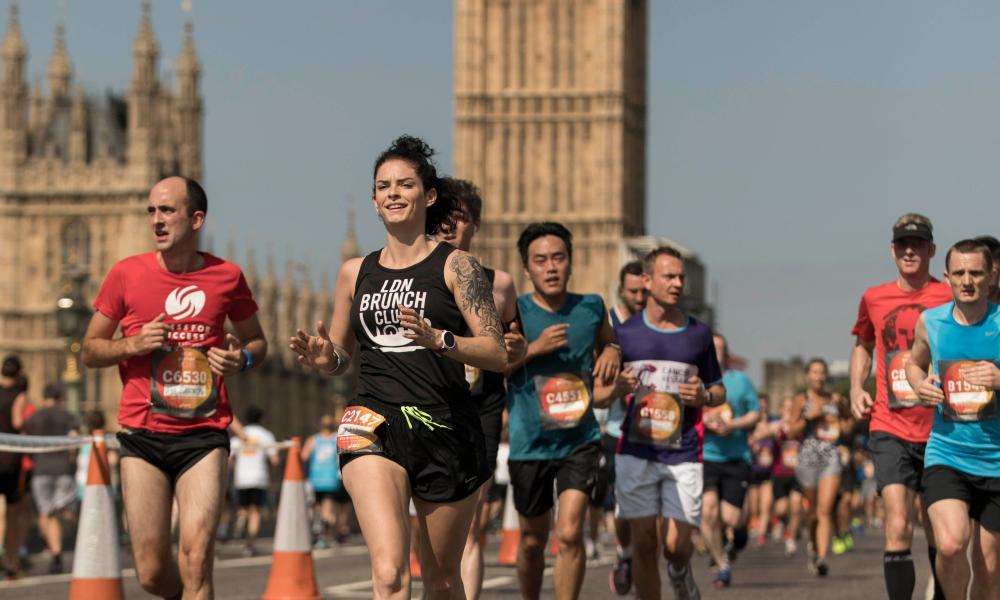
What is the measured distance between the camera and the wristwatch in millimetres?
6398

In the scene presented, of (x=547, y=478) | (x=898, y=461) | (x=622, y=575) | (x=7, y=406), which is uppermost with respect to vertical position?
(x=898, y=461)

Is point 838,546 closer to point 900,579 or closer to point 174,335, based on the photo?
point 900,579

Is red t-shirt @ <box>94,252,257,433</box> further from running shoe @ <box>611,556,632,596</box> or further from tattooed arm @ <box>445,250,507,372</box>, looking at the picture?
running shoe @ <box>611,556,632,596</box>

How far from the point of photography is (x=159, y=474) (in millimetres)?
7891

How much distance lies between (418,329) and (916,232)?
397cm

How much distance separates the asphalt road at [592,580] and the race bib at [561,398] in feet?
11.6

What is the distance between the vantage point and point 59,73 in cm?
7944

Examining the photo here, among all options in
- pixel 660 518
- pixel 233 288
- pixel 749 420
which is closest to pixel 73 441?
pixel 749 420

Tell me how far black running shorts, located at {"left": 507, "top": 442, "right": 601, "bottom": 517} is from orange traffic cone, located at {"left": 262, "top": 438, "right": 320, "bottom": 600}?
216 cm

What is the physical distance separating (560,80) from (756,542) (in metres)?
56.6

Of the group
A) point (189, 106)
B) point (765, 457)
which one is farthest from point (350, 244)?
point (765, 457)

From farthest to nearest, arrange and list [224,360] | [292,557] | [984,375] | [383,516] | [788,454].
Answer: [788,454] → [292,557] → [984,375] → [224,360] → [383,516]

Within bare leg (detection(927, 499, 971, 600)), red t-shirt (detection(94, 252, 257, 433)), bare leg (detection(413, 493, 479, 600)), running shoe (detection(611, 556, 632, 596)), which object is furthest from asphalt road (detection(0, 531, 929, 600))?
bare leg (detection(413, 493, 479, 600))

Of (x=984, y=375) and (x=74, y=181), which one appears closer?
(x=984, y=375)
